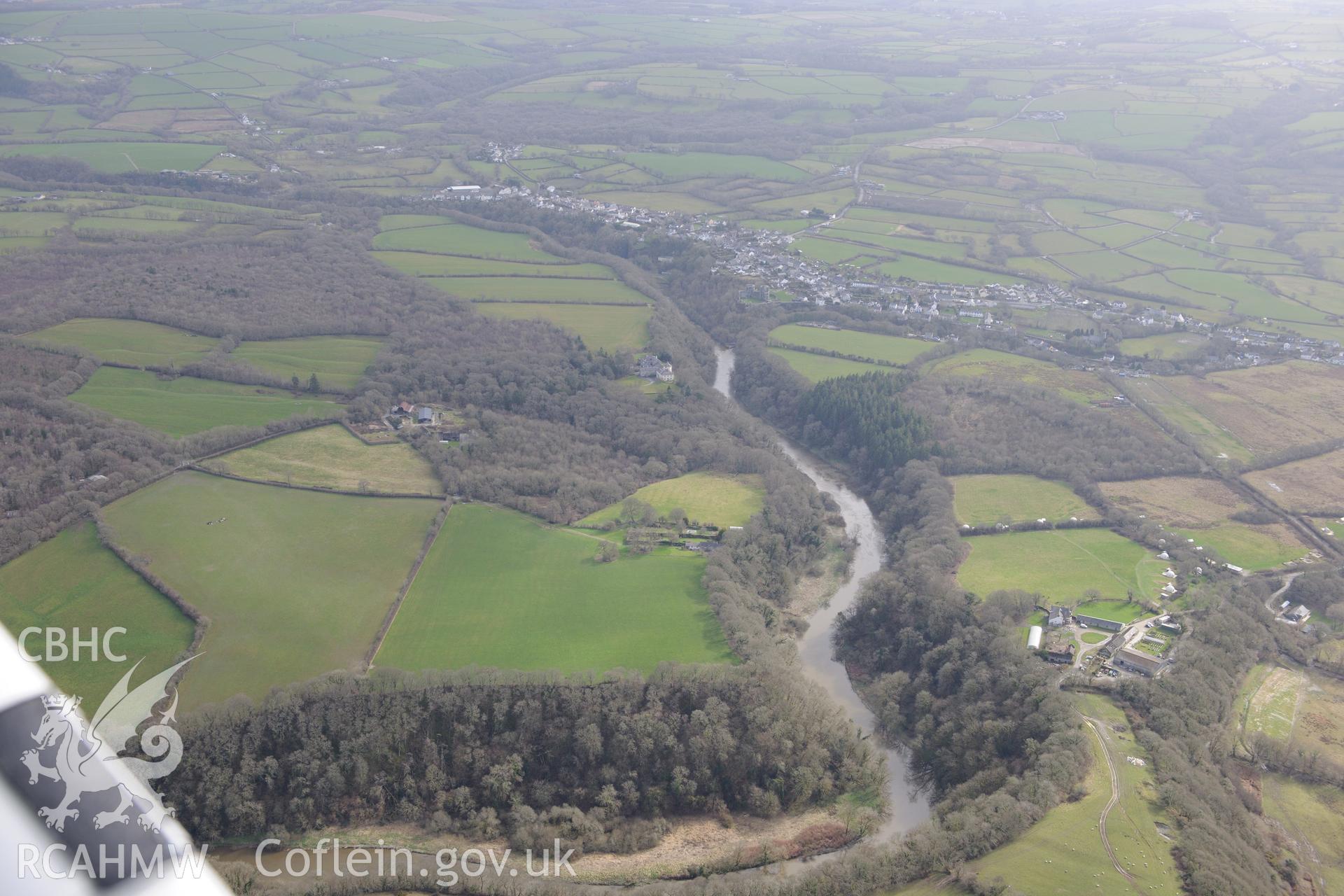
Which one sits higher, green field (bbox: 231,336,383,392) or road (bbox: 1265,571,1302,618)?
green field (bbox: 231,336,383,392)

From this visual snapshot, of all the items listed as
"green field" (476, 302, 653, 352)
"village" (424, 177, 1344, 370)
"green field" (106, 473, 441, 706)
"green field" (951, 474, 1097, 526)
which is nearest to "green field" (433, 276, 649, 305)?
"green field" (476, 302, 653, 352)

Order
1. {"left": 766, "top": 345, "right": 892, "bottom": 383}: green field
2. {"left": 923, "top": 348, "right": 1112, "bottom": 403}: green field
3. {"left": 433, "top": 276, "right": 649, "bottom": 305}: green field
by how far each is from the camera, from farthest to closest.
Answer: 1. {"left": 433, "top": 276, "right": 649, "bottom": 305}: green field
2. {"left": 766, "top": 345, "right": 892, "bottom": 383}: green field
3. {"left": 923, "top": 348, "right": 1112, "bottom": 403}: green field

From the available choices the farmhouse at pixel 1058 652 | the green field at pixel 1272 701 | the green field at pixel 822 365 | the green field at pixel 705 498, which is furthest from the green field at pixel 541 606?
the green field at pixel 822 365

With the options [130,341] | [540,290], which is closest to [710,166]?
[540,290]

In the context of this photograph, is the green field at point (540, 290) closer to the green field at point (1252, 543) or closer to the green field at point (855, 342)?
the green field at point (855, 342)

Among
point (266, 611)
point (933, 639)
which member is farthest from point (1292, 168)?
point (266, 611)

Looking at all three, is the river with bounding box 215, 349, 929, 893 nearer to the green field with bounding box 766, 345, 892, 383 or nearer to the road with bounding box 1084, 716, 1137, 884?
the green field with bounding box 766, 345, 892, 383

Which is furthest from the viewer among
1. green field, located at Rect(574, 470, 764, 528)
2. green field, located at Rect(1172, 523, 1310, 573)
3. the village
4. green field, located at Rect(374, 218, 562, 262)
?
green field, located at Rect(374, 218, 562, 262)
